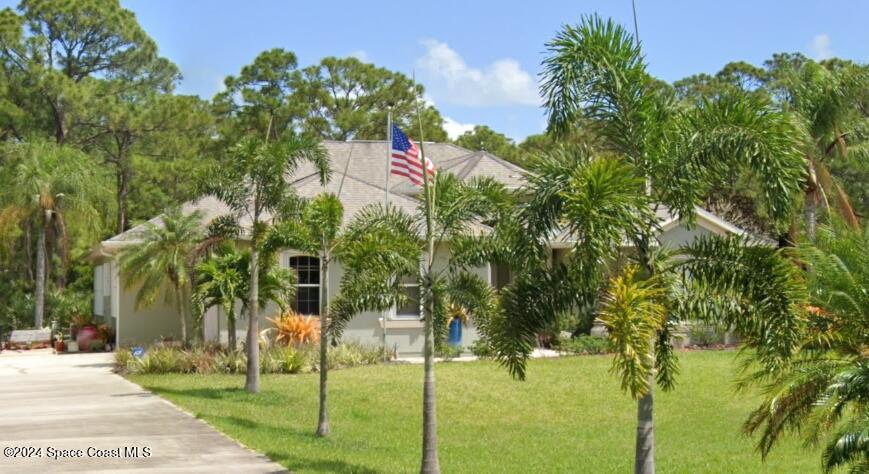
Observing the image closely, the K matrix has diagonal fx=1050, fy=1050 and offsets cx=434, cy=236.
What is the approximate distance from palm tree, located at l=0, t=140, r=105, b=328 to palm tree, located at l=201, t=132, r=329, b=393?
642 inches

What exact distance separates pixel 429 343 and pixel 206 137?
3444 centimetres

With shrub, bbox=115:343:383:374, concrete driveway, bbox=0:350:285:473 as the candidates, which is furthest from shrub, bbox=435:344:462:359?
concrete driveway, bbox=0:350:285:473

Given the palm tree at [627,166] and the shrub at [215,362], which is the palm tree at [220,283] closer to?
the shrub at [215,362]

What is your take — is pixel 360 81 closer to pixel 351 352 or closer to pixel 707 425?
pixel 351 352

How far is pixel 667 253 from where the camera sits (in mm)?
10984

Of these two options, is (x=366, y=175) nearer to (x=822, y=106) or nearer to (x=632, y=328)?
(x=822, y=106)

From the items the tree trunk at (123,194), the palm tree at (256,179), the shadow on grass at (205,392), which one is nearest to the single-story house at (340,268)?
the palm tree at (256,179)

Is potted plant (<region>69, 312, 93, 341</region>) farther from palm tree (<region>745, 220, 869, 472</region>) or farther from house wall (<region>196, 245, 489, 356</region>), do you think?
palm tree (<region>745, 220, 869, 472</region>)

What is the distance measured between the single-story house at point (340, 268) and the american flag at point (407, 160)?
12.5ft

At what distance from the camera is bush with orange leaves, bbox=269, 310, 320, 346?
2545cm

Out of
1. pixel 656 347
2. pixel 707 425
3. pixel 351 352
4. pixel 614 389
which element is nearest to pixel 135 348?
pixel 351 352

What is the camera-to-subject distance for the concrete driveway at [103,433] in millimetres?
13102

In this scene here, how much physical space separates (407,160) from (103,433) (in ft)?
19.8

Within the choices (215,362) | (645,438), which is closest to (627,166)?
(645,438)
